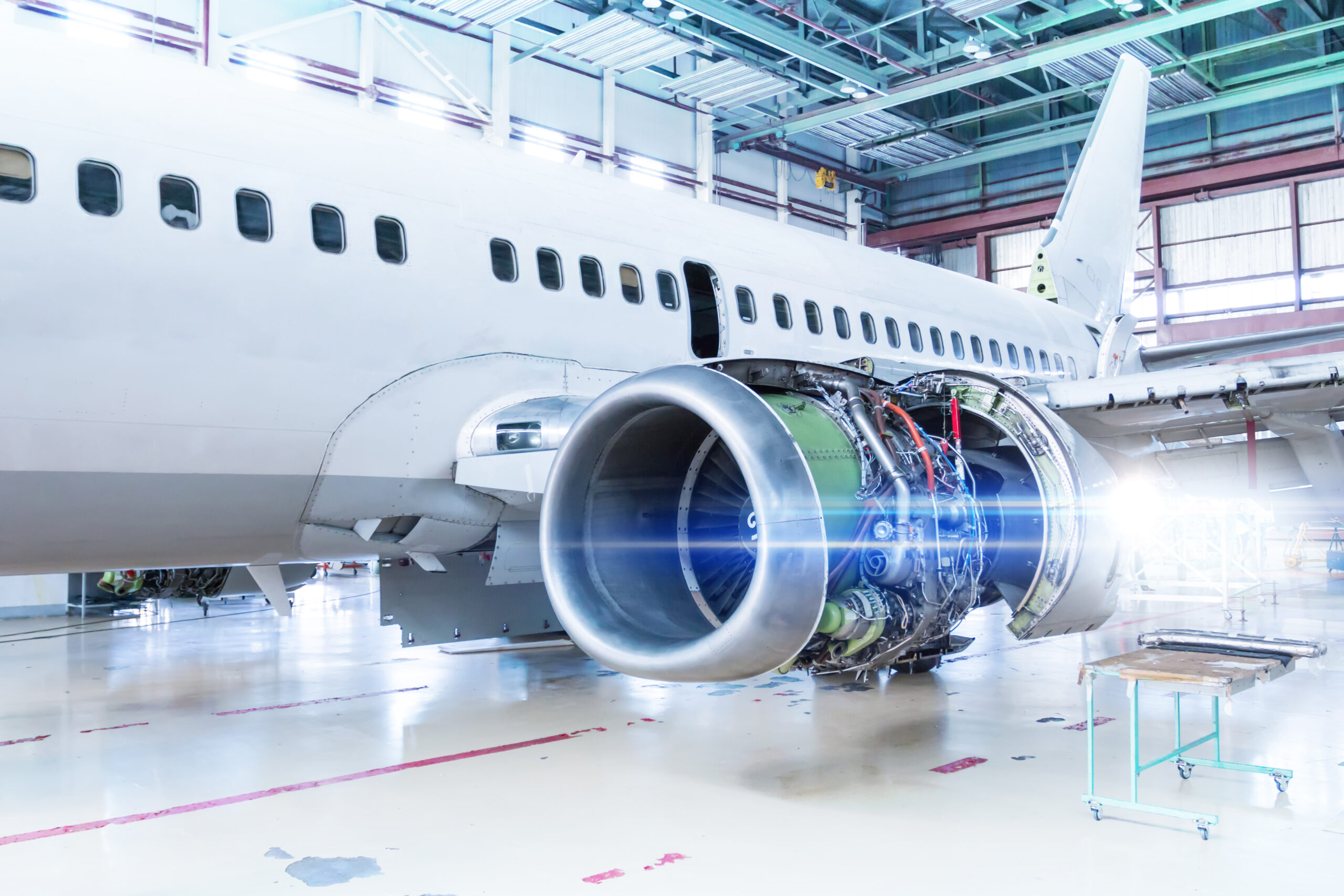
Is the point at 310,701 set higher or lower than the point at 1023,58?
lower

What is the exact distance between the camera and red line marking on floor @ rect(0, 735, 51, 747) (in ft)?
20.1

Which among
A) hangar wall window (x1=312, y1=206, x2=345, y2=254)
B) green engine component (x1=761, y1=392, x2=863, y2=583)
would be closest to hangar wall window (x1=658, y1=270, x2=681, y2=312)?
hangar wall window (x1=312, y1=206, x2=345, y2=254)

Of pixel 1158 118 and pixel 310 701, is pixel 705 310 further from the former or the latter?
pixel 1158 118

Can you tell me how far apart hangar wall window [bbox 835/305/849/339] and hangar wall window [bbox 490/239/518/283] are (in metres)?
3.22

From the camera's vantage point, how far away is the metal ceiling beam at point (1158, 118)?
2127cm

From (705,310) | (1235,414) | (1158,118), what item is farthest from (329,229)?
(1158,118)

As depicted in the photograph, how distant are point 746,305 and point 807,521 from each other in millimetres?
3865

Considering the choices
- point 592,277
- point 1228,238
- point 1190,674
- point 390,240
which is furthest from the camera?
point 1228,238

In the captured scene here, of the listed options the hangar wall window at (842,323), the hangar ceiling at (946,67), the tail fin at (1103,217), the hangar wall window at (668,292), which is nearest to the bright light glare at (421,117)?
the hangar ceiling at (946,67)

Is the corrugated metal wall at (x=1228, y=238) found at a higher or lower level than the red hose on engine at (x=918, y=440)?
higher

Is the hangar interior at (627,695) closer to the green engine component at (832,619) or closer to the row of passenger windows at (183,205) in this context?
the green engine component at (832,619)

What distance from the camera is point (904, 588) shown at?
4.41 m

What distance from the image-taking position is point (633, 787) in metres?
4.89

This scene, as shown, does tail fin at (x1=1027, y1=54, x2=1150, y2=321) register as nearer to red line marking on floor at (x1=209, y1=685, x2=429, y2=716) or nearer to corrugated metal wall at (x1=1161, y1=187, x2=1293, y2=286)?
red line marking on floor at (x1=209, y1=685, x2=429, y2=716)
